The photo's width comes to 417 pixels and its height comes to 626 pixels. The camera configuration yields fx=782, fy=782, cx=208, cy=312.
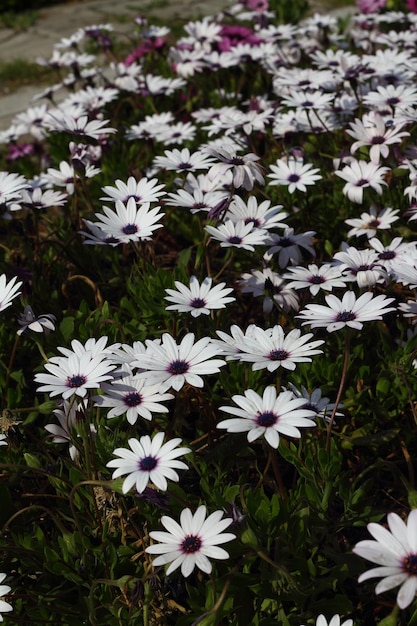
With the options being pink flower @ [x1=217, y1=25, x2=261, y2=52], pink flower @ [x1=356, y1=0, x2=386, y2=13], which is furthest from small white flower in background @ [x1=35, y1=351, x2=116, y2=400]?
pink flower @ [x1=356, y1=0, x2=386, y2=13]

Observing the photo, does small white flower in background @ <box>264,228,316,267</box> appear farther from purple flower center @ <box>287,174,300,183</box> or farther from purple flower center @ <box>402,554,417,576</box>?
purple flower center @ <box>402,554,417,576</box>

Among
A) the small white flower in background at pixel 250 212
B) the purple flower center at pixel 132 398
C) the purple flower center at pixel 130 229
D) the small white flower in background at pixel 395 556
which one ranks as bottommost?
the small white flower in background at pixel 395 556

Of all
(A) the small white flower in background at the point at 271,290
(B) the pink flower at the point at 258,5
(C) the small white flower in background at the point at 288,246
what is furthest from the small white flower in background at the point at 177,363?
(B) the pink flower at the point at 258,5

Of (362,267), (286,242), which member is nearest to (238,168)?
(286,242)

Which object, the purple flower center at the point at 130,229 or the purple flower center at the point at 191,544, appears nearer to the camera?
the purple flower center at the point at 191,544

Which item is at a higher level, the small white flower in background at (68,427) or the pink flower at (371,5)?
the pink flower at (371,5)

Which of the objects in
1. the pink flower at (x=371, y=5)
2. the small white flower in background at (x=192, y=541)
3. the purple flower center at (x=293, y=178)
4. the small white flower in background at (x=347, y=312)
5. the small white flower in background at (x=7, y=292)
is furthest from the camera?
the pink flower at (x=371, y=5)

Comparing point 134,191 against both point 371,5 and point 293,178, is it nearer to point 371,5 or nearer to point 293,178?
point 293,178

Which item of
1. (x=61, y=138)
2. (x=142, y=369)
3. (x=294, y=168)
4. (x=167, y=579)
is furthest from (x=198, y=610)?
(x=61, y=138)

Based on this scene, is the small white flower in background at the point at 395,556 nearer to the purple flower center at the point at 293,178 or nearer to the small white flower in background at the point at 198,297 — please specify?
the small white flower in background at the point at 198,297
